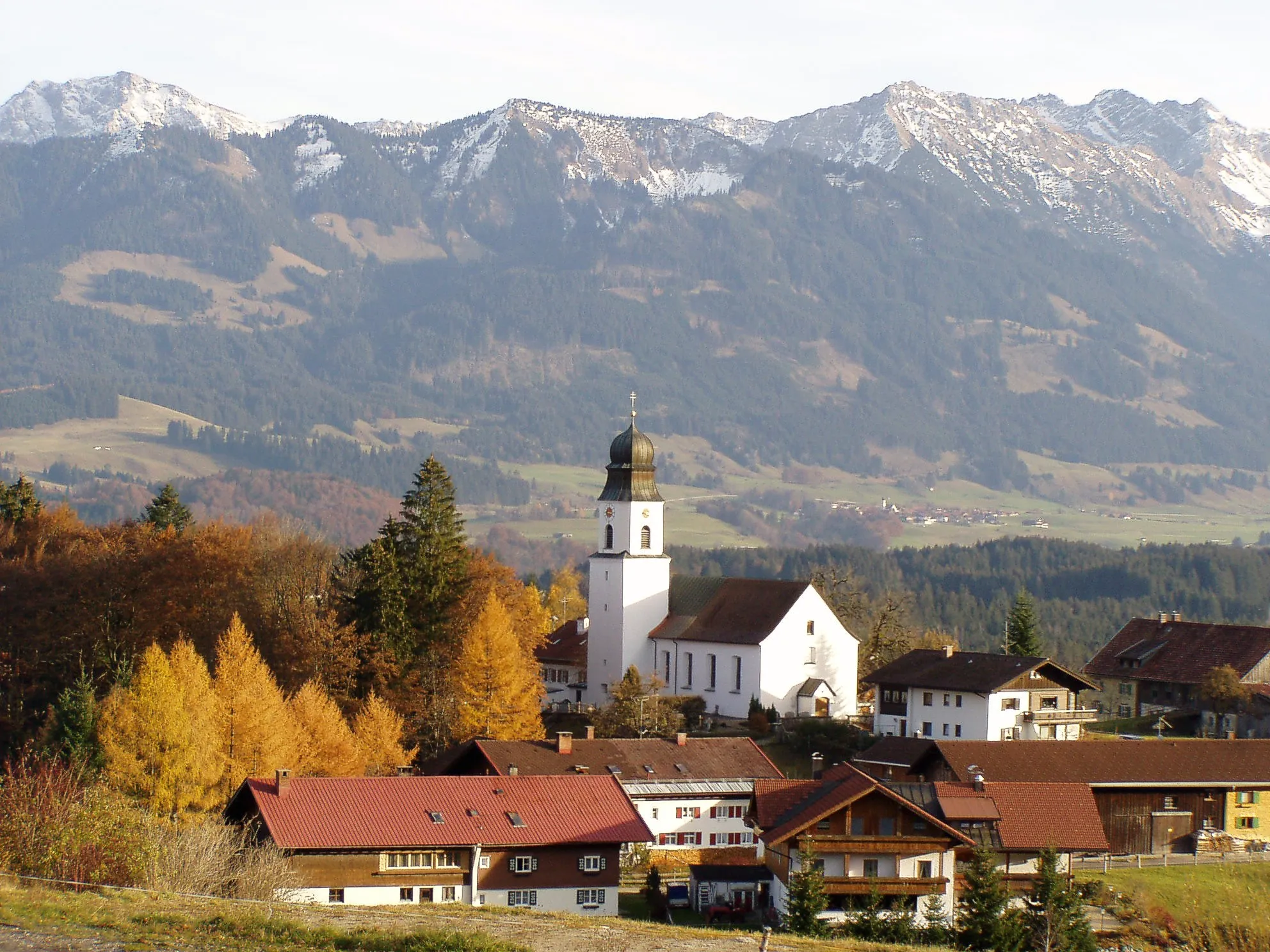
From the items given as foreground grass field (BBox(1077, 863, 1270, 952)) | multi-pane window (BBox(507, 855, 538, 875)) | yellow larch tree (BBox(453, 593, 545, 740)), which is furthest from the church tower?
multi-pane window (BBox(507, 855, 538, 875))

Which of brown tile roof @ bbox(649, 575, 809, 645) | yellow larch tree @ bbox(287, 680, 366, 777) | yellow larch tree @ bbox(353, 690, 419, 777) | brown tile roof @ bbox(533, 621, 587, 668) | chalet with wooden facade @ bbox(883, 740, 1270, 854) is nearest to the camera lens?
yellow larch tree @ bbox(287, 680, 366, 777)

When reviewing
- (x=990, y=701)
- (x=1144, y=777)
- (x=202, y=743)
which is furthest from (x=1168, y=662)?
(x=202, y=743)

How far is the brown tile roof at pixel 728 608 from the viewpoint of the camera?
9325 cm

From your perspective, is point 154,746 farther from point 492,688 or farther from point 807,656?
point 807,656

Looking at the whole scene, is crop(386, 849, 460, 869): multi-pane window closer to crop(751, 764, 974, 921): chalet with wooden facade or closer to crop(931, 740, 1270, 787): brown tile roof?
crop(751, 764, 974, 921): chalet with wooden facade

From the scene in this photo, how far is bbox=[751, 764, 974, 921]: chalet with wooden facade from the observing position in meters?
58.9

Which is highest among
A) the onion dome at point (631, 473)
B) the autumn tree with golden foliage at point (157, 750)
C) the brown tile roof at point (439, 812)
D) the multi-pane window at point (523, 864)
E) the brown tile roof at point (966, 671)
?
the onion dome at point (631, 473)

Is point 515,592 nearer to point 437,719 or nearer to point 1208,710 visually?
point 437,719

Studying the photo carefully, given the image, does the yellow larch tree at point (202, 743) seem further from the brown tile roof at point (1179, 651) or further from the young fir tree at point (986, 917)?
the brown tile roof at point (1179, 651)

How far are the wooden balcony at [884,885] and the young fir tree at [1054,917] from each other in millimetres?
6801

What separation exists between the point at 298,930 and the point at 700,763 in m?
34.7

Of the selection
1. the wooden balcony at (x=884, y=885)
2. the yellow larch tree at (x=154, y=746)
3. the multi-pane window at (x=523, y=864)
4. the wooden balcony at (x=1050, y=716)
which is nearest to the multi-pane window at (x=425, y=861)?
the multi-pane window at (x=523, y=864)

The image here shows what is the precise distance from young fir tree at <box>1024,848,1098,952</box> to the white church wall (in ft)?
128

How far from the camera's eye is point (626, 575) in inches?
3851
